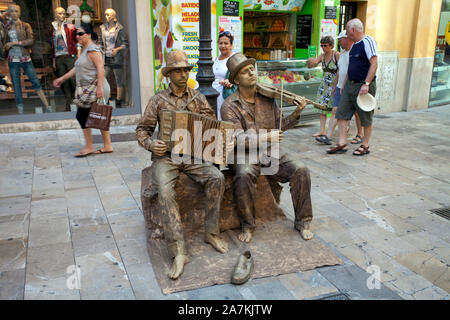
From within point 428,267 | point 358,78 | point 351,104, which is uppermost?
point 358,78

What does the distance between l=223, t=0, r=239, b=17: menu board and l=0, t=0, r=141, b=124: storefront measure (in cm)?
197

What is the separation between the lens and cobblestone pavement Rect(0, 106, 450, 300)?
3.13 meters

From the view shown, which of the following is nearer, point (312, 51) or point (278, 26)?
point (312, 51)

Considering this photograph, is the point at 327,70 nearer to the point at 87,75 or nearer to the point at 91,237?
the point at 87,75

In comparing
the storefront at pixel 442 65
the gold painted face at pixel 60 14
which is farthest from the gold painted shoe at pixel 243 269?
the storefront at pixel 442 65

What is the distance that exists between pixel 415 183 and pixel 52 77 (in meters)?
7.25

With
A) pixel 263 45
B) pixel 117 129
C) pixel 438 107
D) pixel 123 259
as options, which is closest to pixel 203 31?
pixel 123 259

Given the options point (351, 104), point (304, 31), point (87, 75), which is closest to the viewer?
point (87, 75)

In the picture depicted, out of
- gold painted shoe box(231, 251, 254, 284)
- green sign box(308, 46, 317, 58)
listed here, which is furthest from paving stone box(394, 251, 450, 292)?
green sign box(308, 46, 317, 58)

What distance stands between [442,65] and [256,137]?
34.6 ft

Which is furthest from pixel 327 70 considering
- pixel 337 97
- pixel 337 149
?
pixel 337 149

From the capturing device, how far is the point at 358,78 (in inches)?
259

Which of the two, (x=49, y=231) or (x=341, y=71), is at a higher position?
(x=341, y=71)

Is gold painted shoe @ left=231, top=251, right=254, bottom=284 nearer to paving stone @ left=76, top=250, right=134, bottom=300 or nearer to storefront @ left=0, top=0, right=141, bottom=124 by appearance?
paving stone @ left=76, top=250, right=134, bottom=300
